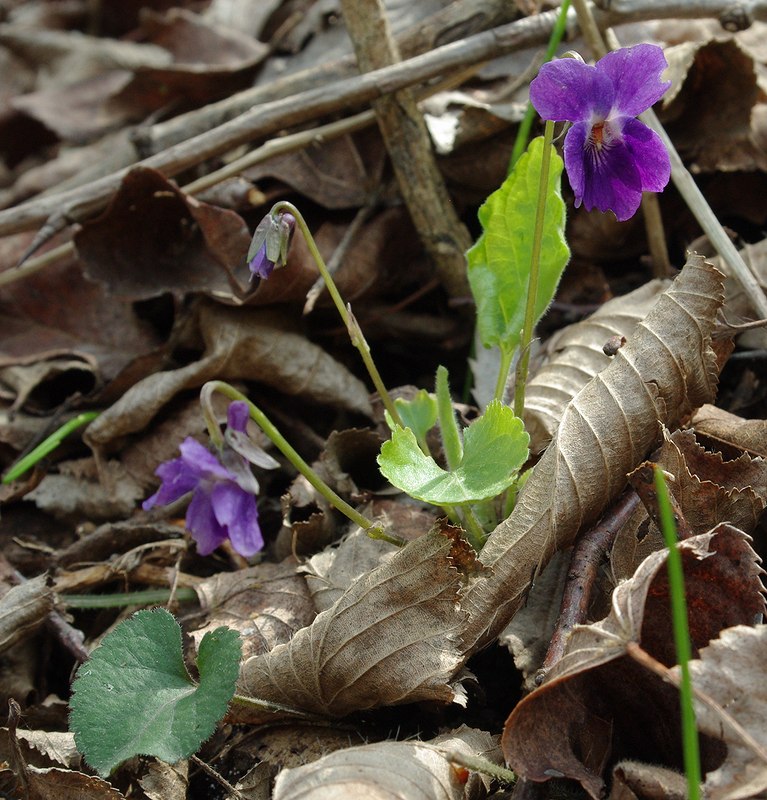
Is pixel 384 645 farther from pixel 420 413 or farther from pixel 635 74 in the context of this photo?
pixel 635 74

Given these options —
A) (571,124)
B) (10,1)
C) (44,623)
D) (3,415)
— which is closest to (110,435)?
(3,415)

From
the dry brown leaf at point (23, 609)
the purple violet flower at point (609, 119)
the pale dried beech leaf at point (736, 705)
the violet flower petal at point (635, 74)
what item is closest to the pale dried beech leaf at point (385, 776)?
the pale dried beech leaf at point (736, 705)

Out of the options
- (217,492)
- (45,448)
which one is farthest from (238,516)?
(45,448)

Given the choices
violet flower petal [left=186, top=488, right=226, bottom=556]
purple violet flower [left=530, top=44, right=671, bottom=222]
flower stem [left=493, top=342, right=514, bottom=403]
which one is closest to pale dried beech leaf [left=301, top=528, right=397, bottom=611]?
violet flower petal [left=186, top=488, right=226, bottom=556]

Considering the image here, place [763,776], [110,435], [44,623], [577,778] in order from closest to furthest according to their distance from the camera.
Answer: [763,776] → [577,778] → [44,623] → [110,435]

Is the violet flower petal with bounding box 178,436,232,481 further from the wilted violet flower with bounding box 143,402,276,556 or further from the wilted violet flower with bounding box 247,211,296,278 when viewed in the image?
the wilted violet flower with bounding box 247,211,296,278

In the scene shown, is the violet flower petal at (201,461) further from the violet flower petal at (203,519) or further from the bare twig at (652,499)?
the bare twig at (652,499)

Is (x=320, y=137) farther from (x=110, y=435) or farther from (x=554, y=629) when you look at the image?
(x=554, y=629)
